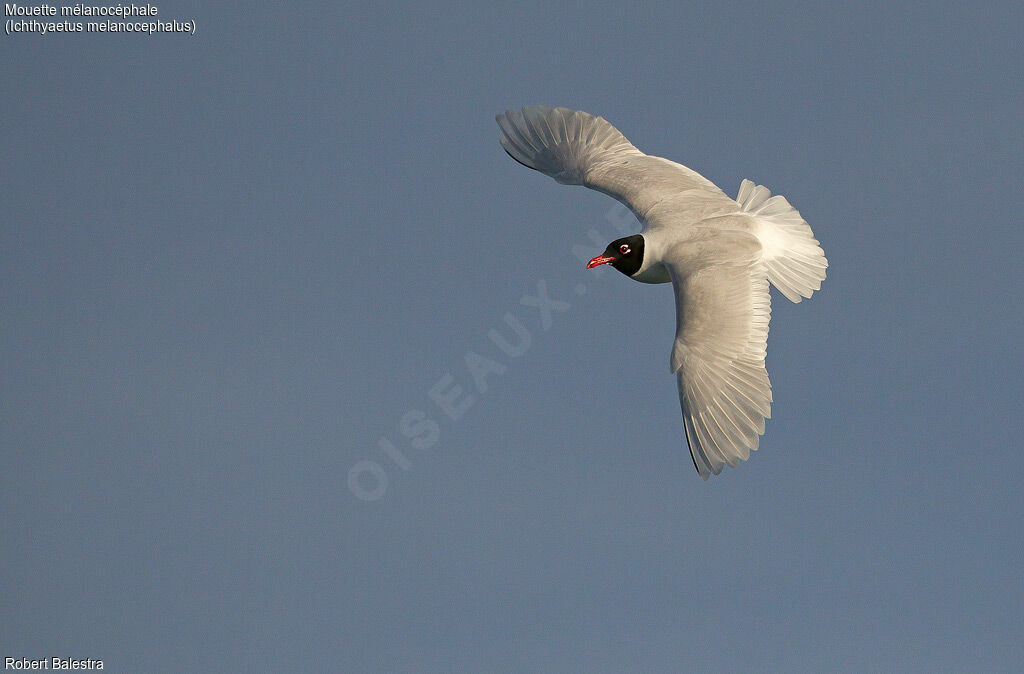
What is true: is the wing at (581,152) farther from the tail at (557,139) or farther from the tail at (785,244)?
the tail at (785,244)

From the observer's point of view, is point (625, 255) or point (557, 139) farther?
point (557, 139)

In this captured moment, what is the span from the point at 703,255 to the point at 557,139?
4.50 metres

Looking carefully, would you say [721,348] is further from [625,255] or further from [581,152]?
[581,152]

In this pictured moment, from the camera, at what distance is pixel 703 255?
15.5m

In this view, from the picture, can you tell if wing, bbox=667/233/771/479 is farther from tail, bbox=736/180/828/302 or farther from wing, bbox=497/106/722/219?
wing, bbox=497/106/722/219

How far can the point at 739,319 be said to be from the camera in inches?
574

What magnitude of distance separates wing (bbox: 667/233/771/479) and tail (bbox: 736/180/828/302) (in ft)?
1.93

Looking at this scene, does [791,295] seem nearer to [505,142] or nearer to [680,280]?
[680,280]

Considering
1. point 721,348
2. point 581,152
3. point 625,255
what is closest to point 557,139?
point 581,152

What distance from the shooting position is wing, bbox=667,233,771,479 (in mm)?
13406

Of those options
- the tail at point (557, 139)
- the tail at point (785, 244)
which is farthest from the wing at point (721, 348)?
the tail at point (557, 139)

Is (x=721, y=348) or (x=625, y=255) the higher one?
(x=625, y=255)

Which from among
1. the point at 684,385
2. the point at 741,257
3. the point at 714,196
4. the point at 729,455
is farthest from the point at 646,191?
the point at 729,455

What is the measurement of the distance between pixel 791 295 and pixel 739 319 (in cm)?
168
